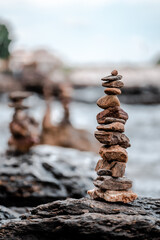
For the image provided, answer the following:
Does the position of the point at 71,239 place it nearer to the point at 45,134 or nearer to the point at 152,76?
the point at 45,134

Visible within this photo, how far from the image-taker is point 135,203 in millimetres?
5355

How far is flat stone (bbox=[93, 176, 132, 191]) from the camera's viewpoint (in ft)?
17.4

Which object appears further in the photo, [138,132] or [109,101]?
[138,132]

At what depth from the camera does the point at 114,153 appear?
5.39 meters

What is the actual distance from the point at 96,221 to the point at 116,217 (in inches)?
10.6

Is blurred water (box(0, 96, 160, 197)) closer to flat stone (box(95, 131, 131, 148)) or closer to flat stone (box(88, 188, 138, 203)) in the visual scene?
flat stone (box(88, 188, 138, 203))

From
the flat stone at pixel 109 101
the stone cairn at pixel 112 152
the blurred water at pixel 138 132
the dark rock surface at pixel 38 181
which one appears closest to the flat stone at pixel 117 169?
the stone cairn at pixel 112 152

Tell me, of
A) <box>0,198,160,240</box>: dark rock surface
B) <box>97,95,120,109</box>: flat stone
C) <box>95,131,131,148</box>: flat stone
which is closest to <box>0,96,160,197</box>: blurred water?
<box>95,131,131,148</box>: flat stone

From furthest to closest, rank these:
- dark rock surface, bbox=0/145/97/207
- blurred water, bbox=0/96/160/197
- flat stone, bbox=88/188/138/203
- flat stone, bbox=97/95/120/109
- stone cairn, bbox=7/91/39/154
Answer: blurred water, bbox=0/96/160/197
stone cairn, bbox=7/91/39/154
dark rock surface, bbox=0/145/97/207
flat stone, bbox=97/95/120/109
flat stone, bbox=88/188/138/203

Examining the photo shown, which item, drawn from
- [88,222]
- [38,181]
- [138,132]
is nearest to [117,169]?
[88,222]

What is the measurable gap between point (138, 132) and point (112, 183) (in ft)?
52.9

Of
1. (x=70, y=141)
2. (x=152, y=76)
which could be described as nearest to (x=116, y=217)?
(x=70, y=141)

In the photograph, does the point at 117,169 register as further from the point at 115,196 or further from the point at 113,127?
the point at 113,127

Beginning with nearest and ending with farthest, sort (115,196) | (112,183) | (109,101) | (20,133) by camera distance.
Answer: (115,196)
(112,183)
(109,101)
(20,133)
